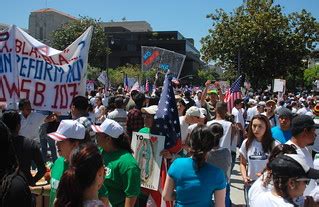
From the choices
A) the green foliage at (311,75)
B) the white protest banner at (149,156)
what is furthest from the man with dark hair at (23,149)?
the green foliage at (311,75)

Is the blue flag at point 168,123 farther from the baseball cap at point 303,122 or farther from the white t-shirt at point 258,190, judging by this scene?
the white t-shirt at point 258,190

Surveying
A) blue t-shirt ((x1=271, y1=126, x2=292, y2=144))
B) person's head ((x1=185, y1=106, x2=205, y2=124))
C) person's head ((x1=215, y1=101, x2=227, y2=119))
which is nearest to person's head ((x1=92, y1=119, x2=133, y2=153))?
person's head ((x1=185, y1=106, x2=205, y2=124))

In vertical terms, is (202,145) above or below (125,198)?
above

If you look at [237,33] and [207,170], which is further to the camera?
[237,33]

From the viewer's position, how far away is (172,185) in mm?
3703

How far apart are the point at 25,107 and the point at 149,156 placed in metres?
3.98

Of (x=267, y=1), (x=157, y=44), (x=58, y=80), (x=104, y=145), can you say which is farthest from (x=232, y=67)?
(x=157, y=44)

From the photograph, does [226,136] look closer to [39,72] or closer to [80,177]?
[39,72]

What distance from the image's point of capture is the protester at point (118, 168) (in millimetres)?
3549

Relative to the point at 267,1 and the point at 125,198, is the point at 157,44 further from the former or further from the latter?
the point at 125,198

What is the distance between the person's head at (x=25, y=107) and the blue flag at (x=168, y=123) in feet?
11.8

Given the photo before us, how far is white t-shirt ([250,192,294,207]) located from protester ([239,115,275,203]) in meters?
2.37

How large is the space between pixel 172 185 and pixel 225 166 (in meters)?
1.19

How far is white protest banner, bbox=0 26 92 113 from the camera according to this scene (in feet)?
20.3
